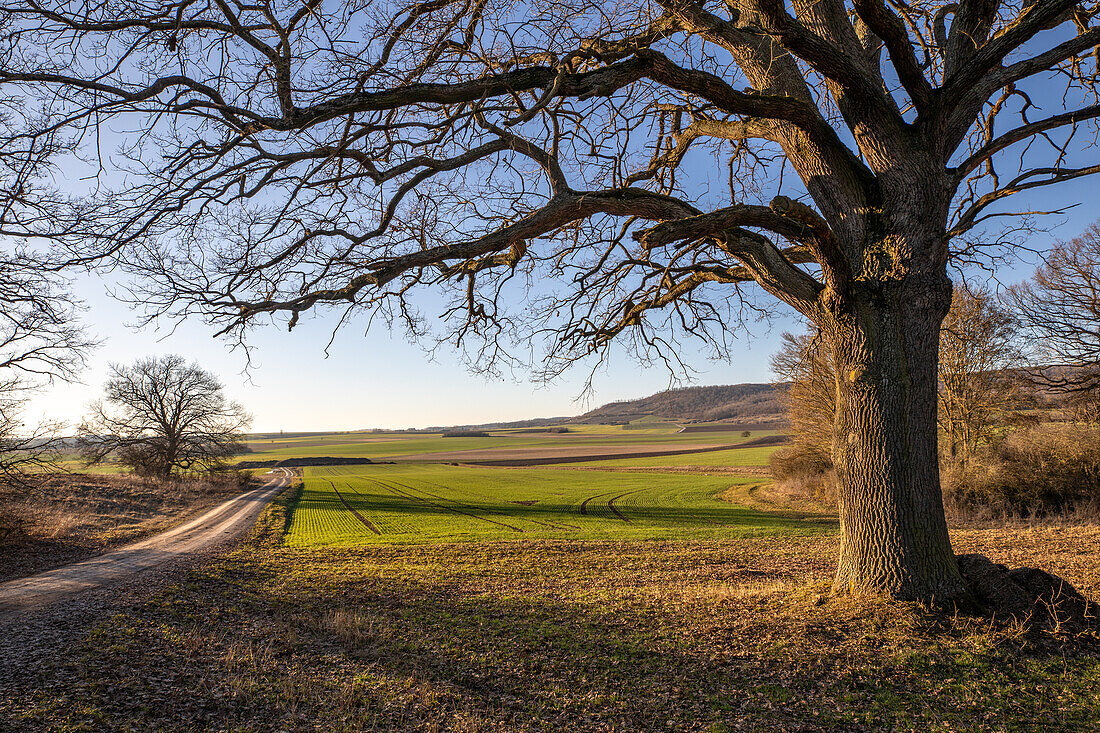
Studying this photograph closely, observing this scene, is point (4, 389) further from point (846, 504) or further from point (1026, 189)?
point (1026, 189)

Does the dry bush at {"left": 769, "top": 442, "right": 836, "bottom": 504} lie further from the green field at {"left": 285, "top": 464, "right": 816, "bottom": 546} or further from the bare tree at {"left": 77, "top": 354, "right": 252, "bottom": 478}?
the bare tree at {"left": 77, "top": 354, "right": 252, "bottom": 478}

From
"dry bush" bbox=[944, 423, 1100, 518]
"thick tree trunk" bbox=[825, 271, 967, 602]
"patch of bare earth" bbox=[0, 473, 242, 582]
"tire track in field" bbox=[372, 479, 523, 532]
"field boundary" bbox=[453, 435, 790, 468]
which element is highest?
"thick tree trunk" bbox=[825, 271, 967, 602]

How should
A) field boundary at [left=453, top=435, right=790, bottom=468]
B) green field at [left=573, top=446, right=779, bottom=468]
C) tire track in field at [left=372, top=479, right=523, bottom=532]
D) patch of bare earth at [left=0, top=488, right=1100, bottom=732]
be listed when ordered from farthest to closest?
field boundary at [left=453, top=435, right=790, bottom=468] < green field at [left=573, top=446, right=779, bottom=468] < tire track in field at [left=372, top=479, right=523, bottom=532] < patch of bare earth at [left=0, top=488, right=1100, bottom=732]

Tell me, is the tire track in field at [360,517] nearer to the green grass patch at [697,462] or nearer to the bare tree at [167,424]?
the bare tree at [167,424]

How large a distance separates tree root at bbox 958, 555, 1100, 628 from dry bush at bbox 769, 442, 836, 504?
2684 cm

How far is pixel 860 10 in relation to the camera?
15.0ft

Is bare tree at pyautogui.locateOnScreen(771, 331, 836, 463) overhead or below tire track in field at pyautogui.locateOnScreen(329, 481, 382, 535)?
overhead

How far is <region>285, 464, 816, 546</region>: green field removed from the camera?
2102 centimetres

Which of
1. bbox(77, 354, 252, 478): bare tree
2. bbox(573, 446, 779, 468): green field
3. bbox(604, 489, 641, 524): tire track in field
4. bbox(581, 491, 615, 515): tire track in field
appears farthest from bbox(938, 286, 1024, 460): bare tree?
bbox(77, 354, 252, 478): bare tree

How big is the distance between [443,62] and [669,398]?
6084 millimetres

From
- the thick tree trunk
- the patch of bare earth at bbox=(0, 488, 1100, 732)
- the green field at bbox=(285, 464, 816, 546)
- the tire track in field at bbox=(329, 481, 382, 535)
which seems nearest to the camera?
the patch of bare earth at bbox=(0, 488, 1100, 732)

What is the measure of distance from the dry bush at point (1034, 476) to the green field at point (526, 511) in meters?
7.59

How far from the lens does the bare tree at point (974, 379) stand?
22453 millimetres

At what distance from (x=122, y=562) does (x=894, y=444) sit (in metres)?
18.9
